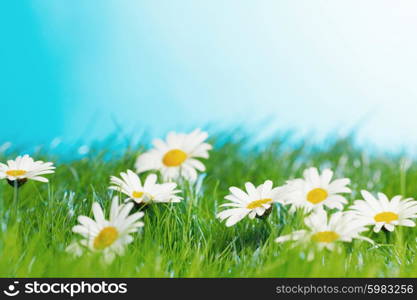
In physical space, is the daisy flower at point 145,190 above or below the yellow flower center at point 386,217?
above

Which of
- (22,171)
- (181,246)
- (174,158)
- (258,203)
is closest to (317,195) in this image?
(258,203)

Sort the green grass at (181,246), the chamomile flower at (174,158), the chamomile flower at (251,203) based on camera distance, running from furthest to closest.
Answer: the chamomile flower at (174,158)
the chamomile flower at (251,203)
the green grass at (181,246)

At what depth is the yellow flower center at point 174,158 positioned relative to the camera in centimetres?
178

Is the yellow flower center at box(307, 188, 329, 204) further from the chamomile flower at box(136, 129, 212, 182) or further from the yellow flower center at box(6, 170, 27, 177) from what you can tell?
the yellow flower center at box(6, 170, 27, 177)

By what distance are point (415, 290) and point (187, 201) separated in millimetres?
692

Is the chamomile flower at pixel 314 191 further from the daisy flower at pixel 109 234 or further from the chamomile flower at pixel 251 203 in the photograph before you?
the daisy flower at pixel 109 234

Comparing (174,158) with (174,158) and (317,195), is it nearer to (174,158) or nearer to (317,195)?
(174,158)

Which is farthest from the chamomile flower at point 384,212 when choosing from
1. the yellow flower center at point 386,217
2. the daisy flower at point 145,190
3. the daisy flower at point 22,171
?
the daisy flower at point 22,171

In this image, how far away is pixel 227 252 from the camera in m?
1.43

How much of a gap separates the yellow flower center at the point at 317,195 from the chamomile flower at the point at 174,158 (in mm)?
395

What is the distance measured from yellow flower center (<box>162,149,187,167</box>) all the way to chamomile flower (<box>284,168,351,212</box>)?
403 millimetres

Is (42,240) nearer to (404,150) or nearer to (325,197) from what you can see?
(325,197)

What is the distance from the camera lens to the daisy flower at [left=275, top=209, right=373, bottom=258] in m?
1.22

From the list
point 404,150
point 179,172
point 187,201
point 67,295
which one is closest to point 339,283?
point 67,295
